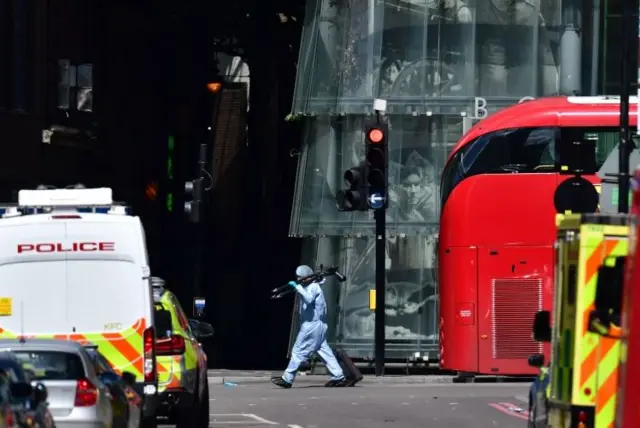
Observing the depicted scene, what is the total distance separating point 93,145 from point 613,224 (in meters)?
30.7

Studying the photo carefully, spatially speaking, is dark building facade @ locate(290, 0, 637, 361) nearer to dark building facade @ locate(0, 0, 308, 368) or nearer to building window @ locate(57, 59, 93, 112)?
dark building facade @ locate(0, 0, 308, 368)

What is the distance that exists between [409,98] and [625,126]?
581 inches

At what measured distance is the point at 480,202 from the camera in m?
24.3

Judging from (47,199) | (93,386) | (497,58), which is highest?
(497,58)

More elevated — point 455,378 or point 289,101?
point 289,101

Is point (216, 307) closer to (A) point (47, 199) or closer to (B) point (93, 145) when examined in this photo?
(B) point (93, 145)

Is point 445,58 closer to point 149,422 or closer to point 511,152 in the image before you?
point 511,152

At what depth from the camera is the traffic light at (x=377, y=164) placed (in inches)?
1113

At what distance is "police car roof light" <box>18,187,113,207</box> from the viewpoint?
1767 cm

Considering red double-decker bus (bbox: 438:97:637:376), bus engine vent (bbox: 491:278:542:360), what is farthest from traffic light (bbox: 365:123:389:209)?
bus engine vent (bbox: 491:278:542:360)

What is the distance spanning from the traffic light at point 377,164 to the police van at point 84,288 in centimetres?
1175

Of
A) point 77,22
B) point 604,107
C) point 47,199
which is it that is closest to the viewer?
point 47,199

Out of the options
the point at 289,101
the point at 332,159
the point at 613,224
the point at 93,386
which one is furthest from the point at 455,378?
the point at 289,101

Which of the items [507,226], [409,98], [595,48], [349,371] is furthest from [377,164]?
[595,48]
